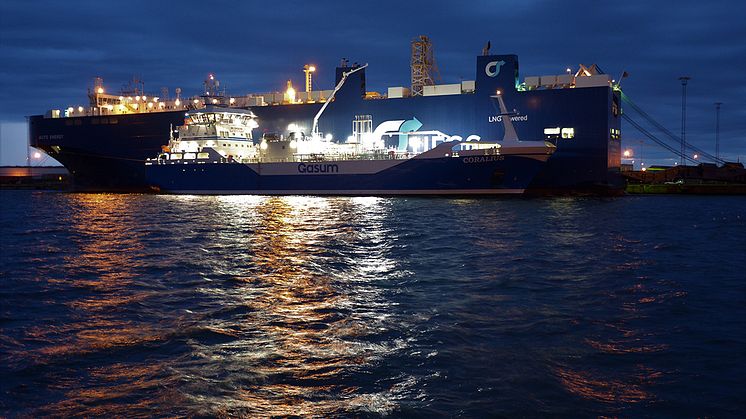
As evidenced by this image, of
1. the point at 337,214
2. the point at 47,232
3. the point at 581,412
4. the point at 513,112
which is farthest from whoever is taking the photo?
the point at 513,112

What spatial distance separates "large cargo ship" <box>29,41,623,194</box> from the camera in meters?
41.8

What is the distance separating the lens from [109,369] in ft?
22.0

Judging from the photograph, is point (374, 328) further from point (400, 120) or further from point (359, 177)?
point (400, 120)

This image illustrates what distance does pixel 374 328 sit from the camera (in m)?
8.53

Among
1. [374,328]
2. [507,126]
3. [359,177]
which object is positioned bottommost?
[374,328]

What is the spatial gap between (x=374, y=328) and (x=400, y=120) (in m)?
39.5

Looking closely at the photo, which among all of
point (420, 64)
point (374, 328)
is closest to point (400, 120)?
point (420, 64)

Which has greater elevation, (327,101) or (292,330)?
(327,101)

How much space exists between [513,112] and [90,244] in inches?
1259

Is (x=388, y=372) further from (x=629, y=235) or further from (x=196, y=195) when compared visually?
(x=196, y=195)

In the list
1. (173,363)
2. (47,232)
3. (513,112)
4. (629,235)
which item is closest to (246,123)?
(513,112)

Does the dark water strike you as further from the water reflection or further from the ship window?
the ship window

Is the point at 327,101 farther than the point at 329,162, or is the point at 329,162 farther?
the point at 327,101

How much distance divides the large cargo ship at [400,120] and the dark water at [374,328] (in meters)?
24.1
